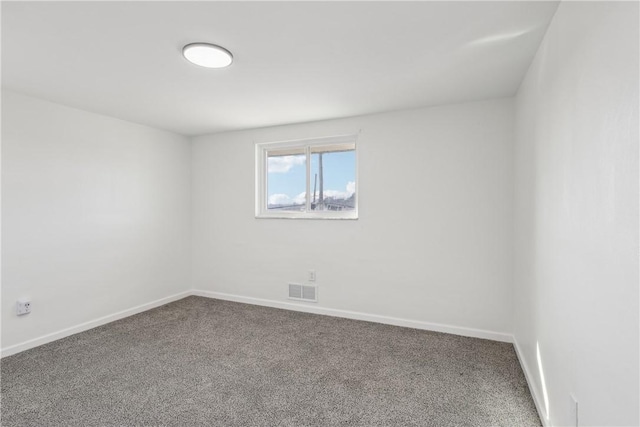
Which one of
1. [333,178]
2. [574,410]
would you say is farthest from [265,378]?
[333,178]

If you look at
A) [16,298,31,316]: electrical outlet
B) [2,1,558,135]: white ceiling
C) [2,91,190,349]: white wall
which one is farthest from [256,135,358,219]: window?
[16,298,31,316]: electrical outlet

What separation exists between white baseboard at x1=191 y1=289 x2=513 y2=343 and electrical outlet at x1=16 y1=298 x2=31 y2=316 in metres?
1.87

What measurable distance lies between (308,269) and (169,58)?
2502 millimetres

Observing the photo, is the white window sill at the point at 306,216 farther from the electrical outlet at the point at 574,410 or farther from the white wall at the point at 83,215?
the electrical outlet at the point at 574,410

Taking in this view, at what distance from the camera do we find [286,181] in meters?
4.04

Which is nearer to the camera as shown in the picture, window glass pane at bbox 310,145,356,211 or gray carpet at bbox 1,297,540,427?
gray carpet at bbox 1,297,540,427

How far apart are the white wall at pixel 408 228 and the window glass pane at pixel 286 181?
9.2 inches

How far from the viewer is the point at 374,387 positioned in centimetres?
217

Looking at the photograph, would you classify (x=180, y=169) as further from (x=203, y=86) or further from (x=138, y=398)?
(x=138, y=398)

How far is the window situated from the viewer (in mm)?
3660

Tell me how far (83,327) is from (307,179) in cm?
278

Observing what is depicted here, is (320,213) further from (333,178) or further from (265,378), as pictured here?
(265,378)

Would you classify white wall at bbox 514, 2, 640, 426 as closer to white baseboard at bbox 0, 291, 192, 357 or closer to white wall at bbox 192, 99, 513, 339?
white wall at bbox 192, 99, 513, 339

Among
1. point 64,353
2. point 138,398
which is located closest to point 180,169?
point 64,353
